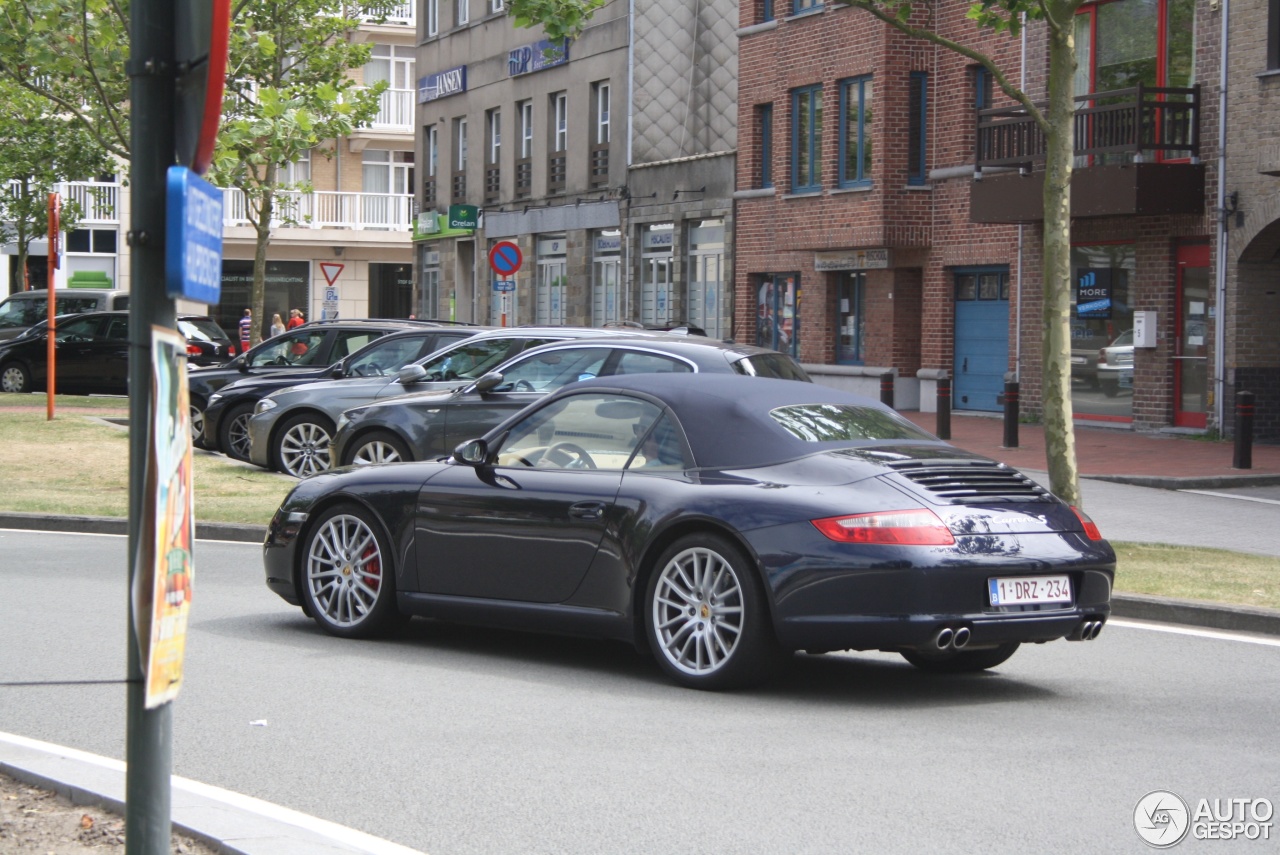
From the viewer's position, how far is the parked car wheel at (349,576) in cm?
920

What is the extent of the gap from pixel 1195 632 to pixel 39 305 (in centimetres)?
3674

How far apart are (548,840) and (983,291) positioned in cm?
2658

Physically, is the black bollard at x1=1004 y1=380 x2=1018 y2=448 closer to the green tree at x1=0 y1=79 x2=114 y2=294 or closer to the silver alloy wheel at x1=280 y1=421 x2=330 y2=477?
the silver alloy wheel at x1=280 y1=421 x2=330 y2=477

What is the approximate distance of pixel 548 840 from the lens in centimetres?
545

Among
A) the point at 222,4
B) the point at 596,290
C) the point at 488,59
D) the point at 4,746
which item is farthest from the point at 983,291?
the point at 222,4

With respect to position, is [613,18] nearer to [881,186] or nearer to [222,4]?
[881,186]

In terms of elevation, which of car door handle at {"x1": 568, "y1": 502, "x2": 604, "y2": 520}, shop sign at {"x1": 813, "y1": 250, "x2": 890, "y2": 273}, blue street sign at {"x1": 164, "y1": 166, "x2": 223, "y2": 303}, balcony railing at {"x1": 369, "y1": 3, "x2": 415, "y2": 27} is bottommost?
car door handle at {"x1": 568, "y1": 502, "x2": 604, "y2": 520}

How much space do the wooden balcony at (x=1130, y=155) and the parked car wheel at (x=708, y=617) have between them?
18.9 metres

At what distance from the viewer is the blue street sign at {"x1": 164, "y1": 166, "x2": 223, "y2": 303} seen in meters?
3.54

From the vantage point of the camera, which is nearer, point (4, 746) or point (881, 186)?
point (4, 746)

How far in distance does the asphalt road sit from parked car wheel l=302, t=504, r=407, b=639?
5.3 inches

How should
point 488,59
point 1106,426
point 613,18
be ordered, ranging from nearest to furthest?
1. point 1106,426
2. point 613,18
3. point 488,59

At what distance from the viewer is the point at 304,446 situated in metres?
18.4

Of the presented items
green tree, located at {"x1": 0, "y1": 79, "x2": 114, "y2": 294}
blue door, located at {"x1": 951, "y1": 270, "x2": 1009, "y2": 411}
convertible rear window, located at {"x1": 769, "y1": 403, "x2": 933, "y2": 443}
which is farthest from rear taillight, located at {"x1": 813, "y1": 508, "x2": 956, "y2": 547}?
green tree, located at {"x1": 0, "y1": 79, "x2": 114, "y2": 294}
